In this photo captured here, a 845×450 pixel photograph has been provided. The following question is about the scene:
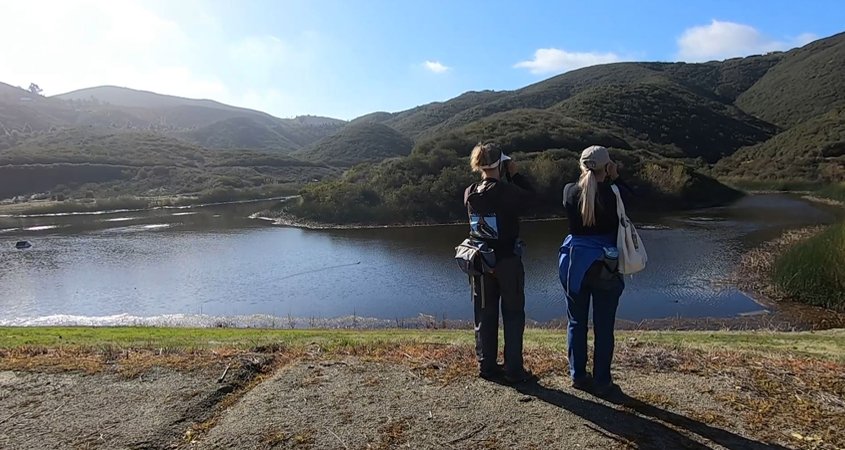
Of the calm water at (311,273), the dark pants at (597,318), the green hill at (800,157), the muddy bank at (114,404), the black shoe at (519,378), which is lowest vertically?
the calm water at (311,273)

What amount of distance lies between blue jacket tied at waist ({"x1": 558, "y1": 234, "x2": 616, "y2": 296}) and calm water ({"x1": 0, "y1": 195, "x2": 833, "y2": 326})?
15.6 metres

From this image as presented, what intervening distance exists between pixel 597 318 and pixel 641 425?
94cm

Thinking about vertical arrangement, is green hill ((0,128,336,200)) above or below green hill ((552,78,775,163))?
below

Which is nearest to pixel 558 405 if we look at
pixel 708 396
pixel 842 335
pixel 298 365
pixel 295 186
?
pixel 708 396

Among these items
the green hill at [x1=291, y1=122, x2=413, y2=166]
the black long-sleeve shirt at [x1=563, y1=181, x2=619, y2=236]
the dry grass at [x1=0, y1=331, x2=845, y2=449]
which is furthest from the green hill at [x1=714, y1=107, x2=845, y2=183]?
the green hill at [x1=291, y1=122, x2=413, y2=166]

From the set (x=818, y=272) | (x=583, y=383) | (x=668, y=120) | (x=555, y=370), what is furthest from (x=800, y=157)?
(x=583, y=383)

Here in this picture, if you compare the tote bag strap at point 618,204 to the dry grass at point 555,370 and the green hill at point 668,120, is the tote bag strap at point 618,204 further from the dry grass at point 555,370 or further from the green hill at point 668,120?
the green hill at point 668,120

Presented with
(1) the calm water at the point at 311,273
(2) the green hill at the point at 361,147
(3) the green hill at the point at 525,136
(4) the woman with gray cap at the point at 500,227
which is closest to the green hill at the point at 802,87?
(3) the green hill at the point at 525,136

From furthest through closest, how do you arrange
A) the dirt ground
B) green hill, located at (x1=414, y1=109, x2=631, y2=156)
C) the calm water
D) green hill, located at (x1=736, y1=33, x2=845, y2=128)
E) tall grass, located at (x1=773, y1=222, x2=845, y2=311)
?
green hill, located at (x1=736, y1=33, x2=845, y2=128) < green hill, located at (x1=414, y1=109, x2=631, y2=156) < the calm water < tall grass, located at (x1=773, y1=222, x2=845, y2=311) < the dirt ground

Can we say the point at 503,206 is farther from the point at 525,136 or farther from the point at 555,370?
the point at 525,136

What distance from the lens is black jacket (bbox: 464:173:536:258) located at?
5.19m

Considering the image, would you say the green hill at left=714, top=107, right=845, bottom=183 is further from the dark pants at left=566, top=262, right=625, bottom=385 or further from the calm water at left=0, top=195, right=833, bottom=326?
the dark pants at left=566, top=262, right=625, bottom=385

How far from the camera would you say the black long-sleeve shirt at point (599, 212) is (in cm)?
491

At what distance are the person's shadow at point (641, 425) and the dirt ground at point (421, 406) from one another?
15 mm
